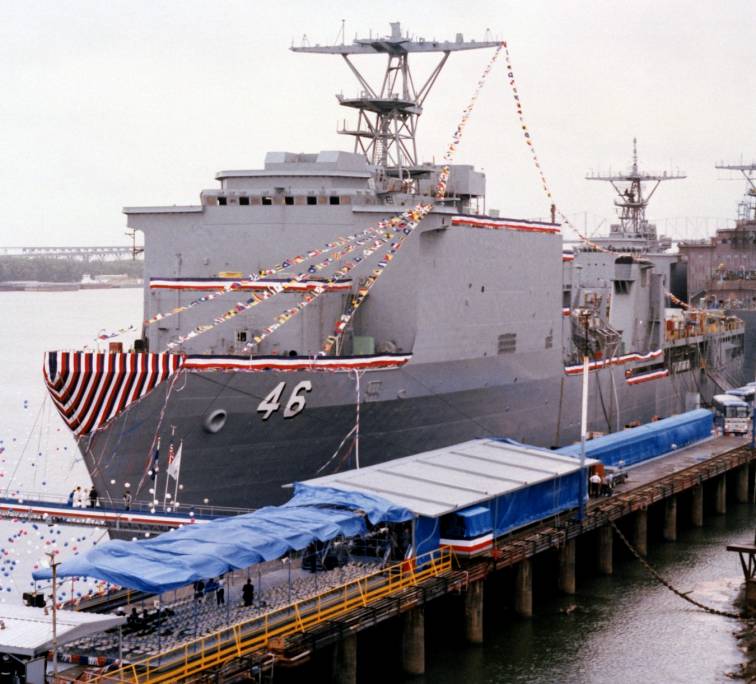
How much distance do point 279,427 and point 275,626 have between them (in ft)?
24.5

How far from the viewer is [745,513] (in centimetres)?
3669

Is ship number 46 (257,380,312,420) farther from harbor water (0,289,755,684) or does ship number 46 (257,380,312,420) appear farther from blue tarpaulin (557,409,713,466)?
blue tarpaulin (557,409,713,466)

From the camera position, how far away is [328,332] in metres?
27.9

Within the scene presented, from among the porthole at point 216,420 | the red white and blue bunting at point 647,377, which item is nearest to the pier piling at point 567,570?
the porthole at point 216,420

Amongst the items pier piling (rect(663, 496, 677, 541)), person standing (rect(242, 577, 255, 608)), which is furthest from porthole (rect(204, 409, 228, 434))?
pier piling (rect(663, 496, 677, 541))

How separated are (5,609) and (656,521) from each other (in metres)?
21.6

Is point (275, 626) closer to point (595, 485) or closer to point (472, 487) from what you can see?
point (472, 487)

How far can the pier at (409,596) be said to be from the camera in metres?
16.8

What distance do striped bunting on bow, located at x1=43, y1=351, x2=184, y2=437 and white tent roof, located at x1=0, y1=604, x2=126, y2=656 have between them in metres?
6.75

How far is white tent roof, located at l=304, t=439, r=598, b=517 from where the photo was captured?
2261cm

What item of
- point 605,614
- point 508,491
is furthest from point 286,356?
point 605,614

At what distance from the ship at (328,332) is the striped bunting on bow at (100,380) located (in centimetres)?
3

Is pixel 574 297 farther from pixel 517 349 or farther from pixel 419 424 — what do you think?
pixel 419 424

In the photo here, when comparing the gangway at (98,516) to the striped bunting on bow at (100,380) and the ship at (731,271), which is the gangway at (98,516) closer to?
the striped bunting on bow at (100,380)
